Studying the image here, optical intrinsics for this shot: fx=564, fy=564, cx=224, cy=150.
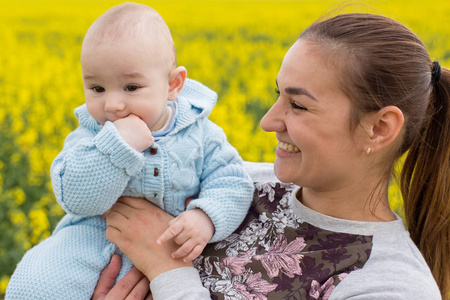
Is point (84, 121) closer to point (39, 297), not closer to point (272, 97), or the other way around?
point (39, 297)

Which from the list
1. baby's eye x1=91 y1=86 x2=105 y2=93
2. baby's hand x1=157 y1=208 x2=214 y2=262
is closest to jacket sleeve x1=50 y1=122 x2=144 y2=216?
baby's eye x1=91 y1=86 x2=105 y2=93

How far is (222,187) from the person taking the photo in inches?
80.6

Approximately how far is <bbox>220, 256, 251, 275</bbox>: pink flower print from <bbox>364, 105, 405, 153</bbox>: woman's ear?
565mm

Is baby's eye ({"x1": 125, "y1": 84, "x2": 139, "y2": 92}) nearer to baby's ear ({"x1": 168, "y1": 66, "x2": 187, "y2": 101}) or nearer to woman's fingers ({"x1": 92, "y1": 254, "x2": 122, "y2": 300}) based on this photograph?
baby's ear ({"x1": 168, "y1": 66, "x2": 187, "y2": 101})

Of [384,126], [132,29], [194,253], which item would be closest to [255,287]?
[194,253]

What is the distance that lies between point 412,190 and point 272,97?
435 cm

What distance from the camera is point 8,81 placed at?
6793mm

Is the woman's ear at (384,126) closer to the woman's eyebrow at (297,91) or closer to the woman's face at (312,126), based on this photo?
the woman's face at (312,126)

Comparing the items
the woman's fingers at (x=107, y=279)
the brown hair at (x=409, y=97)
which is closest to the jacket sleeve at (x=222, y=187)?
the woman's fingers at (x=107, y=279)

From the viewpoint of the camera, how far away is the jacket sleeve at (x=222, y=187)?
1963mm

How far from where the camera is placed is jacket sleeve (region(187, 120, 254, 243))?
6.44ft

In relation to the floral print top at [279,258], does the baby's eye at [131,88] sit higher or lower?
higher

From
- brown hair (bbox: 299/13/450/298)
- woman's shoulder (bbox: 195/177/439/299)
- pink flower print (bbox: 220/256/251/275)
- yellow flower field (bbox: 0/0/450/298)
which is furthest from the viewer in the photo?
yellow flower field (bbox: 0/0/450/298)

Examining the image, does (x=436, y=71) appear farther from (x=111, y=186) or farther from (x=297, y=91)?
(x=111, y=186)
